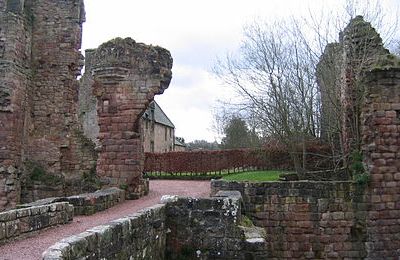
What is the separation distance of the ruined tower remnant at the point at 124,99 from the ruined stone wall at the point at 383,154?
589cm

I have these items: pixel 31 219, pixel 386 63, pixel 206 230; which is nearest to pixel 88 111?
pixel 386 63

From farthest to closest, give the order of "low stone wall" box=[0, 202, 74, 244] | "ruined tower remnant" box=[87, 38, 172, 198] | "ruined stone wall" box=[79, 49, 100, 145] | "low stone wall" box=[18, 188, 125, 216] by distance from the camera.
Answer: "ruined stone wall" box=[79, 49, 100, 145], "ruined tower remnant" box=[87, 38, 172, 198], "low stone wall" box=[18, 188, 125, 216], "low stone wall" box=[0, 202, 74, 244]

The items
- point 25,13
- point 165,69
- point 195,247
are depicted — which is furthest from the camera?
point 25,13

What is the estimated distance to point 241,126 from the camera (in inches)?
1487

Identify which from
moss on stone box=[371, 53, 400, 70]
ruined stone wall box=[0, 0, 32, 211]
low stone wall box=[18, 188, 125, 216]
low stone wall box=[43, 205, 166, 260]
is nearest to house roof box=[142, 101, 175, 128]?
ruined stone wall box=[0, 0, 32, 211]

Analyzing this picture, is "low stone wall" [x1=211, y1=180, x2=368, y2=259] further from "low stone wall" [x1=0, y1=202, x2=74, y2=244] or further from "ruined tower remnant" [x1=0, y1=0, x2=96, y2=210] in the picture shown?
"ruined tower remnant" [x1=0, y1=0, x2=96, y2=210]

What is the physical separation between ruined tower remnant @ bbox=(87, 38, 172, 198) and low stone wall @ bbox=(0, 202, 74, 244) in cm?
386

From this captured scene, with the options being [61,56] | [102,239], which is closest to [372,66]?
[102,239]

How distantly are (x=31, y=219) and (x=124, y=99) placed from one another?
588 cm

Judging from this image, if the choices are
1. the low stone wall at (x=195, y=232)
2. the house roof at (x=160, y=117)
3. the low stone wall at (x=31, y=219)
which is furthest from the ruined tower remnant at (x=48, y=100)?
the house roof at (x=160, y=117)

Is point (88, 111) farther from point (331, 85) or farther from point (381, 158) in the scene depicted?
point (381, 158)

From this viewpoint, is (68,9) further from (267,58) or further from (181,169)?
(181,169)

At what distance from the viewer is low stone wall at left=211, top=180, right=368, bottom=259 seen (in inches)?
454

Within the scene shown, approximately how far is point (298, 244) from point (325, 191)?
155 cm
